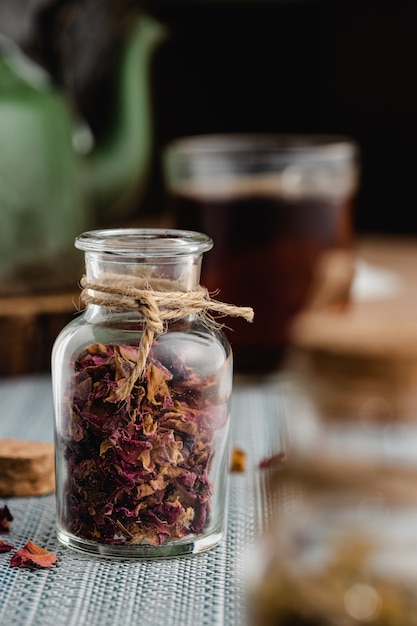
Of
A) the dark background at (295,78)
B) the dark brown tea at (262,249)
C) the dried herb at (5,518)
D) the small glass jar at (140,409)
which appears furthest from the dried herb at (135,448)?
the dark background at (295,78)

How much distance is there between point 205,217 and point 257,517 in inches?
21.2

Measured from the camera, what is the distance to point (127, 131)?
1708 millimetres

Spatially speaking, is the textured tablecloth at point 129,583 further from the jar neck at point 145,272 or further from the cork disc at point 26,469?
the jar neck at point 145,272

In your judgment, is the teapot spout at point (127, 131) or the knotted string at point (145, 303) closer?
the knotted string at point (145, 303)

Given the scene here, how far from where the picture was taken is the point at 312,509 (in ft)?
2.05

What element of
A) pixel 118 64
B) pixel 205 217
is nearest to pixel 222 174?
pixel 205 217

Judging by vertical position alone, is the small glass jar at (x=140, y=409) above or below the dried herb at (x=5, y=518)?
above

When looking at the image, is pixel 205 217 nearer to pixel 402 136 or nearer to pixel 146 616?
pixel 146 616

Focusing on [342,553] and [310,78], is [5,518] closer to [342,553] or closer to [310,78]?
[342,553]

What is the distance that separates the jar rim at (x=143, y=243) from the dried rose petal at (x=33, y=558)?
24 cm

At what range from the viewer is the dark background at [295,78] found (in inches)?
91.0

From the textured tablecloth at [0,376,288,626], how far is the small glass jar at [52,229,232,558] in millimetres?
15

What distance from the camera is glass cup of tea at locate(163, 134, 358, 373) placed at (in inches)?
53.5

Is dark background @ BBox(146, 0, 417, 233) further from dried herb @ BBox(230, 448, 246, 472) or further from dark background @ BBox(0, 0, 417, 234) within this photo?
dried herb @ BBox(230, 448, 246, 472)
